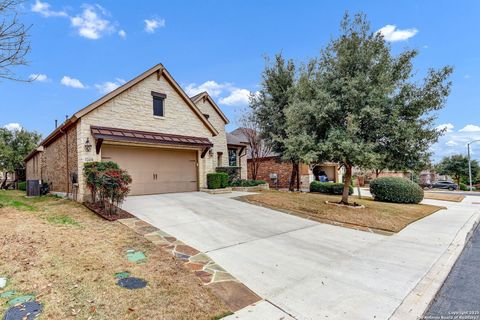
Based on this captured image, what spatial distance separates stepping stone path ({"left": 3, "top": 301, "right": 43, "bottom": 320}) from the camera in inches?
113

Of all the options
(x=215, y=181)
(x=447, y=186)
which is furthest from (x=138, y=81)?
(x=447, y=186)

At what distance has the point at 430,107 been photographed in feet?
31.8

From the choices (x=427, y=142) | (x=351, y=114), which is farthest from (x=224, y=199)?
(x=427, y=142)

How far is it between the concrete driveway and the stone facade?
167 inches

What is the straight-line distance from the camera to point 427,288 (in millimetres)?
4035

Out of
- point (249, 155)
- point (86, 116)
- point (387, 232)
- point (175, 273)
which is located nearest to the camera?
point (175, 273)

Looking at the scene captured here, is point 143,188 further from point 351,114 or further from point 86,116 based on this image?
point 351,114

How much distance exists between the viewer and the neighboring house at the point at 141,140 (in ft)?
35.1

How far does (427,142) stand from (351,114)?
11.2 ft

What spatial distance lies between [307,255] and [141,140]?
30.2ft

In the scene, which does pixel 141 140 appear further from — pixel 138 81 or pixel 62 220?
pixel 62 220

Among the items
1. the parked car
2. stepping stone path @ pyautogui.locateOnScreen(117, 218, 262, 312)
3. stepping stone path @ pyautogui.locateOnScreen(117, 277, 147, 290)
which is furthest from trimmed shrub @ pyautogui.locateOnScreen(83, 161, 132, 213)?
the parked car

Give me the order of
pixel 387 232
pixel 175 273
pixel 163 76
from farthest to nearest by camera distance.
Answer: pixel 163 76 < pixel 387 232 < pixel 175 273

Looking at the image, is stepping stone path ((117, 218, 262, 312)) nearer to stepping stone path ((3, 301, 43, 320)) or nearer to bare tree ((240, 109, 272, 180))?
stepping stone path ((3, 301, 43, 320))
